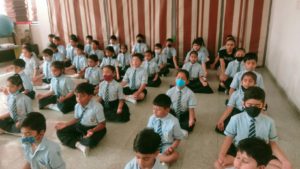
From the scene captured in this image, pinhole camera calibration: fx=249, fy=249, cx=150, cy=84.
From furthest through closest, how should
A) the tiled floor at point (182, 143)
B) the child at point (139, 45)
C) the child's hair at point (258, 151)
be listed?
the child at point (139, 45)
the tiled floor at point (182, 143)
the child's hair at point (258, 151)

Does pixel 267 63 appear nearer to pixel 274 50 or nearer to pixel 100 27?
pixel 274 50

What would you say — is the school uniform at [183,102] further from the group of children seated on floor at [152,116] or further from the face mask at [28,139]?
the face mask at [28,139]

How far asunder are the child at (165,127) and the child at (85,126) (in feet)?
2.47

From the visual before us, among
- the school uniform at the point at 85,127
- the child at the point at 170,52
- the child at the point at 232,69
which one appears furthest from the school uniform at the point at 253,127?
the child at the point at 170,52

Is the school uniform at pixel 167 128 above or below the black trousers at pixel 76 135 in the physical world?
above

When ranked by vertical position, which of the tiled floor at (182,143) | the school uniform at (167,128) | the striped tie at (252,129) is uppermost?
the striped tie at (252,129)

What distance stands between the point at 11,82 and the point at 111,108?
1.31 m

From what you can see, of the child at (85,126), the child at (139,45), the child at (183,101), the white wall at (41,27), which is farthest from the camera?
the white wall at (41,27)

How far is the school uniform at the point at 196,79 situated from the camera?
14.5 feet

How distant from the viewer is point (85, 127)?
116 inches

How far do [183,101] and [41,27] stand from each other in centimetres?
582

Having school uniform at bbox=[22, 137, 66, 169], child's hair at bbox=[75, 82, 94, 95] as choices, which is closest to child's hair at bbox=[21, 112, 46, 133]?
school uniform at bbox=[22, 137, 66, 169]

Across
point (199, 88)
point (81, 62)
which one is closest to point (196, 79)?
point (199, 88)

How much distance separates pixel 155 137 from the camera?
63.1 inches
